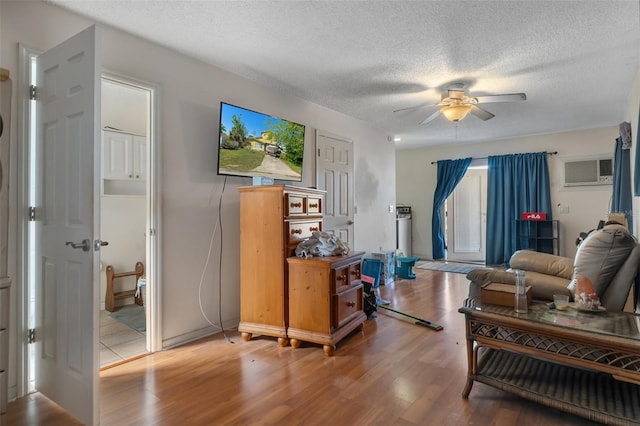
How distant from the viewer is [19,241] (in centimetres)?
197

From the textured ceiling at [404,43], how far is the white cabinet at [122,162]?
141cm

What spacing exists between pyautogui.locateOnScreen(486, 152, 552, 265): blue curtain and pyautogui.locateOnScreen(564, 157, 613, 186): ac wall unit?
309 mm

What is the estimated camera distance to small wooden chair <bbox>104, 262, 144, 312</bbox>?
3.54m

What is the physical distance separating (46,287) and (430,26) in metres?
2.94

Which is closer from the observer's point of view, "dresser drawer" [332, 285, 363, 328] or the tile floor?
the tile floor

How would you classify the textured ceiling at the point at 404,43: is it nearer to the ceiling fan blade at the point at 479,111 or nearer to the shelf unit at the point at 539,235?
the ceiling fan blade at the point at 479,111

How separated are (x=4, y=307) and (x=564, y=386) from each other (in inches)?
113

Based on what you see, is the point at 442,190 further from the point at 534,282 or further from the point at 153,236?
the point at 153,236

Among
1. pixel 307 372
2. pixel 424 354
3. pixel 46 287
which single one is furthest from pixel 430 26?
pixel 46 287

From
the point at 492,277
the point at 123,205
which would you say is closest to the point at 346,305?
the point at 492,277

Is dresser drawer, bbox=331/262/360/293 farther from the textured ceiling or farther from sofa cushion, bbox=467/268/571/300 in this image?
the textured ceiling

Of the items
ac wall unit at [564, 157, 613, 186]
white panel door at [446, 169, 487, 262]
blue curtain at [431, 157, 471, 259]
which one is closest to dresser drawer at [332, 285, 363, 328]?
blue curtain at [431, 157, 471, 259]

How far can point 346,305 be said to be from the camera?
2.77m

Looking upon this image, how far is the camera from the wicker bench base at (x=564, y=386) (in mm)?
1566
